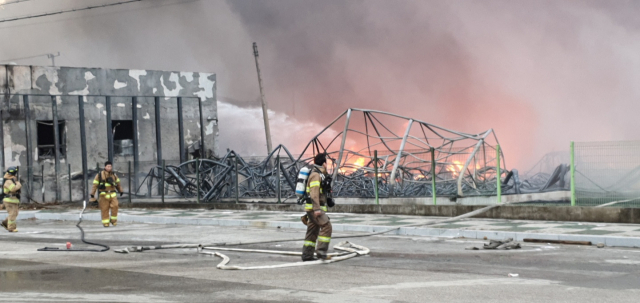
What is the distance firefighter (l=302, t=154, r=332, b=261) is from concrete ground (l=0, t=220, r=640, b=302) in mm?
503

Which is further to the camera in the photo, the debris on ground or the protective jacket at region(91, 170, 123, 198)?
the protective jacket at region(91, 170, 123, 198)

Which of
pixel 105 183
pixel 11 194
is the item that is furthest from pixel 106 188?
A: pixel 11 194

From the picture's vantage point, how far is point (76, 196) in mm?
38688

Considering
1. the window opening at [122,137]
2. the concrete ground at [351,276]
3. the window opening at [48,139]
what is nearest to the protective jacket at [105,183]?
the concrete ground at [351,276]

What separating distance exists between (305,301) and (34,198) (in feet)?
105

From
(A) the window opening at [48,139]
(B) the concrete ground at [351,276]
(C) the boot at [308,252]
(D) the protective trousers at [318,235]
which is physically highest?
(A) the window opening at [48,139]

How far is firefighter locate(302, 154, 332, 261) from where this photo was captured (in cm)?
1144

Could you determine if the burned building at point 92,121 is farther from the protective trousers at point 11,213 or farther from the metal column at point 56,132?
the protective trousers at point 11,213

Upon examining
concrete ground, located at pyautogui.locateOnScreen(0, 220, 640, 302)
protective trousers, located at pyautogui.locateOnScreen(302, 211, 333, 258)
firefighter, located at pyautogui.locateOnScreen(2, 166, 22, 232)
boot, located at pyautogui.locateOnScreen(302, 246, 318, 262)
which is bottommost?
concrete ground, located at pyautogui.locateOnScreen(0, 220, 640, 302)

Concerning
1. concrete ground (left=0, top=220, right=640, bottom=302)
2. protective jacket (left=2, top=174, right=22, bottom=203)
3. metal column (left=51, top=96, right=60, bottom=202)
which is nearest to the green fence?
concrete ground (left=0, top=220, right=640, bottom=302)

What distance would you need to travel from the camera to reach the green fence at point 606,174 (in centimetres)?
1745

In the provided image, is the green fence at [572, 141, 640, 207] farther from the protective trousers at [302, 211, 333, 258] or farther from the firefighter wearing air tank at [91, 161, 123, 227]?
the firefighter wearing air tank at [91, 161, 123, 227]

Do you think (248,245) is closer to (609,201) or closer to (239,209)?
(609,201)

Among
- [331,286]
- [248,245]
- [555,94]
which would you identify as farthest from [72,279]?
[555,94]
